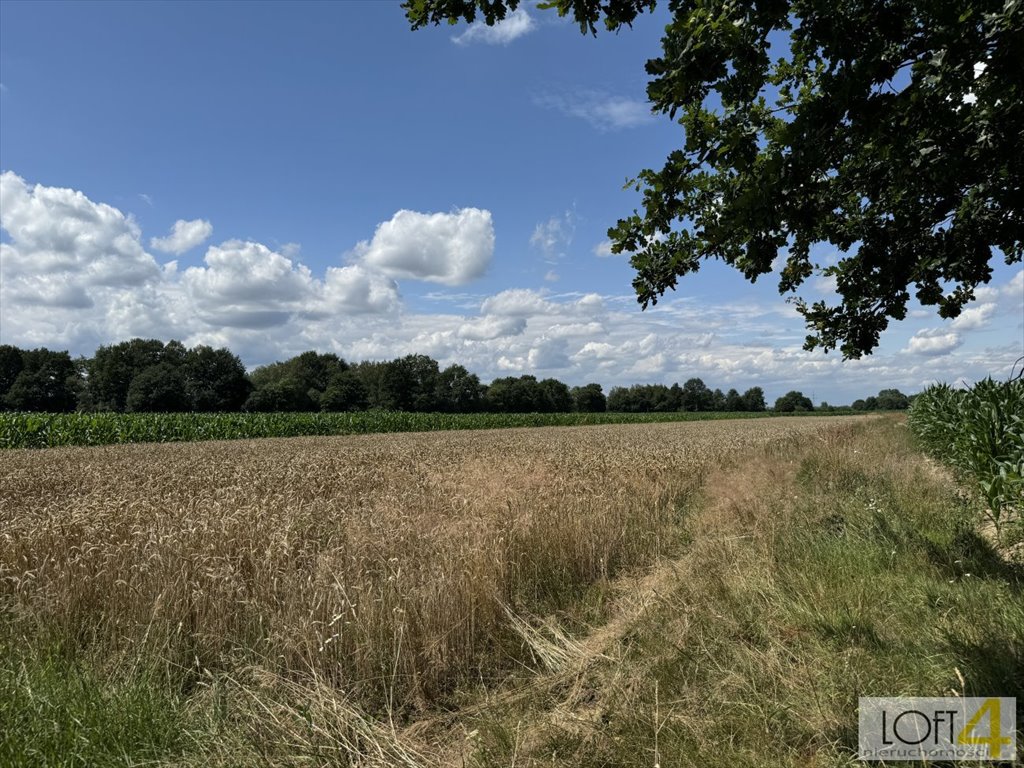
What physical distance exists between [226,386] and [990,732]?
A: 89.4m

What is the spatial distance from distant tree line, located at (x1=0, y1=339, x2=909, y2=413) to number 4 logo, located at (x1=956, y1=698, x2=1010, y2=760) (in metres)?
87.3

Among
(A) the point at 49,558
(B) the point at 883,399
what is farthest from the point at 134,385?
(B) the point at 883,399

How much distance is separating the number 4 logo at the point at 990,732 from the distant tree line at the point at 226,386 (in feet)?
286

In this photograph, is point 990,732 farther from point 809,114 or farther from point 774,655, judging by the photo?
point 809,114

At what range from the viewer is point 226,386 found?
3162 inches

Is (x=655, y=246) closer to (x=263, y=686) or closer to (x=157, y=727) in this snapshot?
(x=263, y=686)

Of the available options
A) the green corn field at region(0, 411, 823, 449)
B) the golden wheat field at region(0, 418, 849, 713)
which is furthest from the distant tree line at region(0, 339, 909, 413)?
the golden wheat field at region(0, 418, 849, 713)

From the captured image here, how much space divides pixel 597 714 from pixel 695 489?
25.9 ft

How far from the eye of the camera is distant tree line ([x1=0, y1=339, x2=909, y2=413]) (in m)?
77.2

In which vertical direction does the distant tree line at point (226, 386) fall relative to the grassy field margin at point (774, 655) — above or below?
above

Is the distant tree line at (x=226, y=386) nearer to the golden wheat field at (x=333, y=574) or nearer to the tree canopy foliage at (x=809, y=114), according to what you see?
the golden wheat field at (x=333, y=574)

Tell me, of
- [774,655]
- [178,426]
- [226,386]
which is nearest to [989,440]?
[774,655]

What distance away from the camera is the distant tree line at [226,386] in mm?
77250

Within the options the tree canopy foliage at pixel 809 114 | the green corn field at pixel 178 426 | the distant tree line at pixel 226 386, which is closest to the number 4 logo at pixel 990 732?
the tree canopy foliage at pixel 809 114
